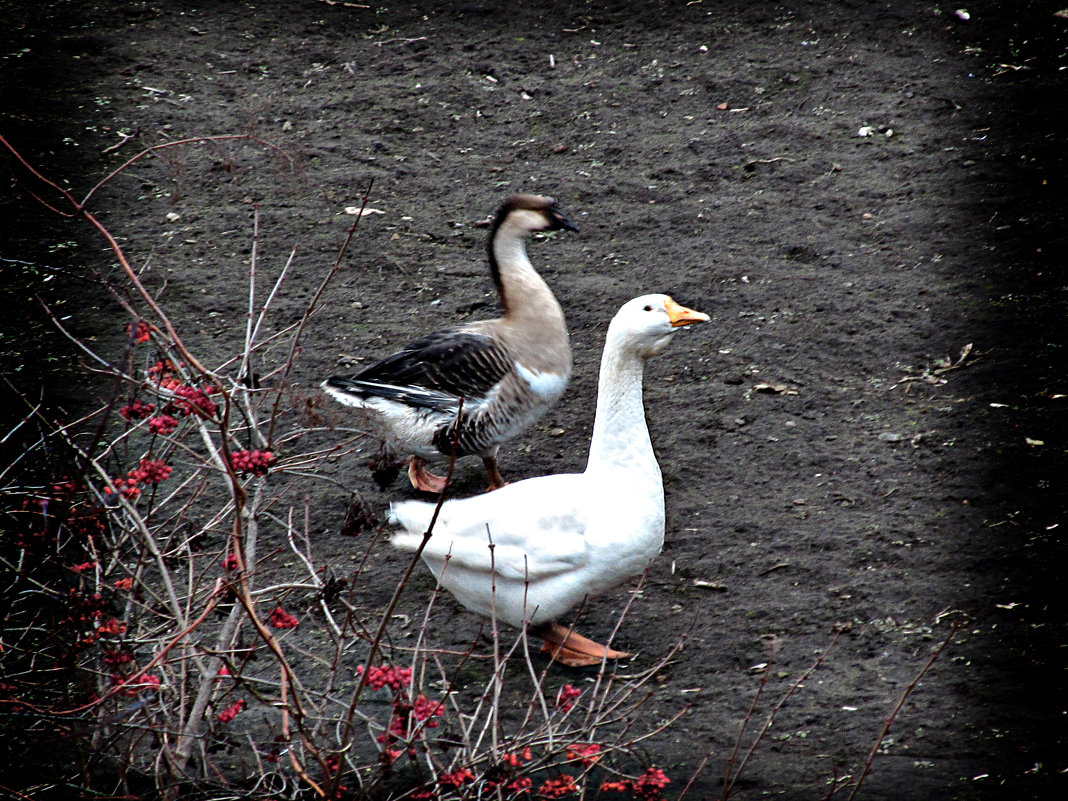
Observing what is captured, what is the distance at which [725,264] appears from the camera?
6.14 metres

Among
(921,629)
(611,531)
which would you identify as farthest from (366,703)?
(921,629)

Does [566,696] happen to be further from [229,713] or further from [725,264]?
[725,264]

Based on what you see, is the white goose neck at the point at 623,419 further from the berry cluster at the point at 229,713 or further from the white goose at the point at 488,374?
the berry cluster at the point at 229,713

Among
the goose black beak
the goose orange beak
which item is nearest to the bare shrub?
the goose orange beak

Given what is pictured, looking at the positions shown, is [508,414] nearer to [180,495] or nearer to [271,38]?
[180,495]

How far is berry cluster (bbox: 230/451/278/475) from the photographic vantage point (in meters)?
2.59

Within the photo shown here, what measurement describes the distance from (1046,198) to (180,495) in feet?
16.8

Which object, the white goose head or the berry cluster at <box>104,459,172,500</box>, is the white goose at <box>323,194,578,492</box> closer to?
the white goose head

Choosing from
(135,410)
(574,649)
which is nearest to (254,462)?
(135,410)

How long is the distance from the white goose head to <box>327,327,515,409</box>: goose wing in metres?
0.83

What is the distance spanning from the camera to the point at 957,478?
183 inches

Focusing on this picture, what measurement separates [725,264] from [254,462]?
13.4 feet

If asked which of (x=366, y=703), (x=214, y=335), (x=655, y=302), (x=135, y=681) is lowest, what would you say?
(x=366, y=703)

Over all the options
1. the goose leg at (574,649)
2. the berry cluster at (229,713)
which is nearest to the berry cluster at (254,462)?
the berry cluster at (229,713)
